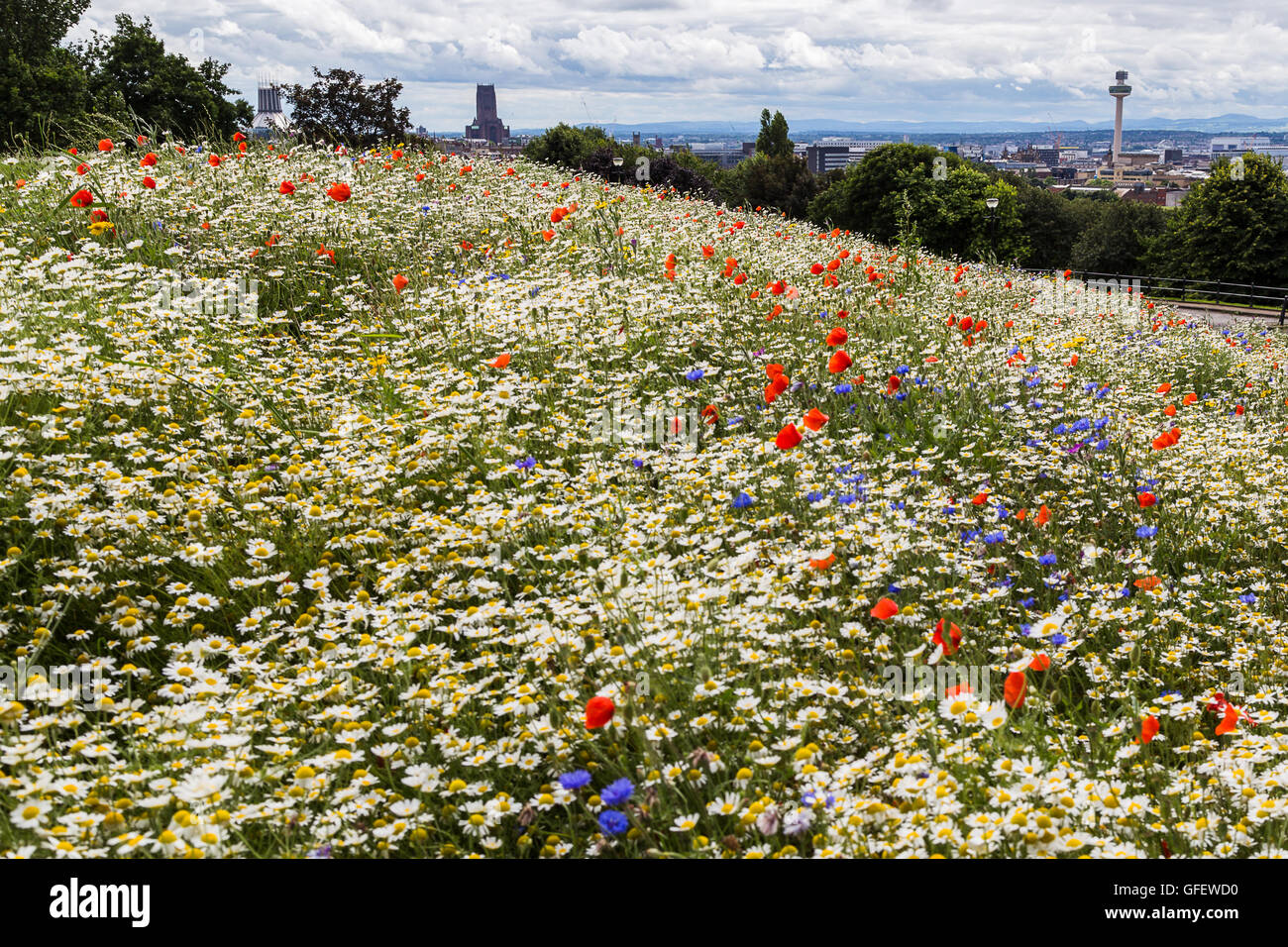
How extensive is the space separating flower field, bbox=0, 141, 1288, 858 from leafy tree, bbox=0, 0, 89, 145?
90.9 ft

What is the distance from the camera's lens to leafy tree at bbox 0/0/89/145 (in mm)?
Result: 32844

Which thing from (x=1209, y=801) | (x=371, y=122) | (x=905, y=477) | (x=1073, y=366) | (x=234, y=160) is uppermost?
(x=371, y=122)

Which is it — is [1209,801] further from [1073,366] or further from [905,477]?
[1073,366]

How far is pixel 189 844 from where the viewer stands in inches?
90.4

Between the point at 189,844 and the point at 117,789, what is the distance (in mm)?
460

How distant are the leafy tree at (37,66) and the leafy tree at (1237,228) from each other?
51.8 m

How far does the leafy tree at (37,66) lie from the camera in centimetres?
3284

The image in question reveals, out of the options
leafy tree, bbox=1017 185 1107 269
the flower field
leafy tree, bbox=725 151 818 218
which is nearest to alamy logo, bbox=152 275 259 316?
the flower field
